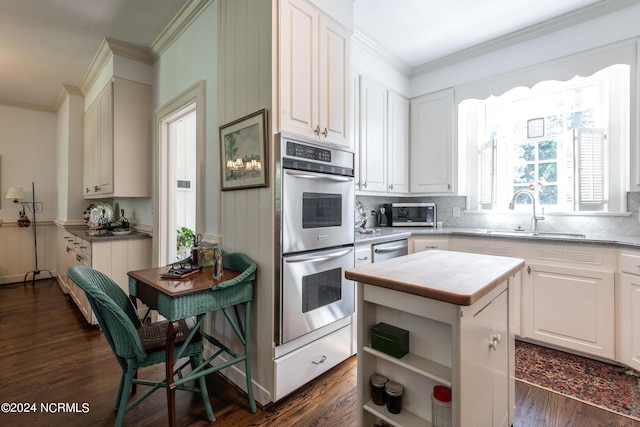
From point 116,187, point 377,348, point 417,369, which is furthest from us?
point 116,187

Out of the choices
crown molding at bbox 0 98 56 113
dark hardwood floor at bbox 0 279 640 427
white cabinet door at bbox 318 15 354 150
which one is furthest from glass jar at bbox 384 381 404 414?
crown molding at bbox 0 98 56 113

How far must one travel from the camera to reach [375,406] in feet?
4.27

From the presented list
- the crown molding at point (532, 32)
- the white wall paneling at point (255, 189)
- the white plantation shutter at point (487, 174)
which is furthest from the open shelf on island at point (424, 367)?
the crown molding at point (532, 32)

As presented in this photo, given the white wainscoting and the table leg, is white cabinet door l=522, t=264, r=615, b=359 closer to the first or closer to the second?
the table leg

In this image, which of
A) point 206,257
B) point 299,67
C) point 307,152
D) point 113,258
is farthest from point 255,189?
point 113,258

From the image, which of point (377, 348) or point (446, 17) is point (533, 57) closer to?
point (446, 17)

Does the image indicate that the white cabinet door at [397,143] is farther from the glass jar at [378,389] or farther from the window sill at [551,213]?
the glass jar at [378,389]

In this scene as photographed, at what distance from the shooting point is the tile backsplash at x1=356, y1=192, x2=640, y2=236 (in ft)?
8.57

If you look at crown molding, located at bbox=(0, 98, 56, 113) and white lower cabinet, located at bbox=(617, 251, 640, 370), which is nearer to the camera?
white lower cabinet, located at bbox=(617, 251, 640, 370)

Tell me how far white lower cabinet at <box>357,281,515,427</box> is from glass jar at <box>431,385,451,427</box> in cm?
4

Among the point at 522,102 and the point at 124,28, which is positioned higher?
the point at 124,28

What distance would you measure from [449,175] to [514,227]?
88 centimetres

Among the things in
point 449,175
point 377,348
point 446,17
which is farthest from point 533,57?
point 377,348

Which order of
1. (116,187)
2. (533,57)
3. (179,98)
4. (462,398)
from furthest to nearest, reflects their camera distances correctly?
(116,187) → (533,57) → (179,98) → (462,398)
